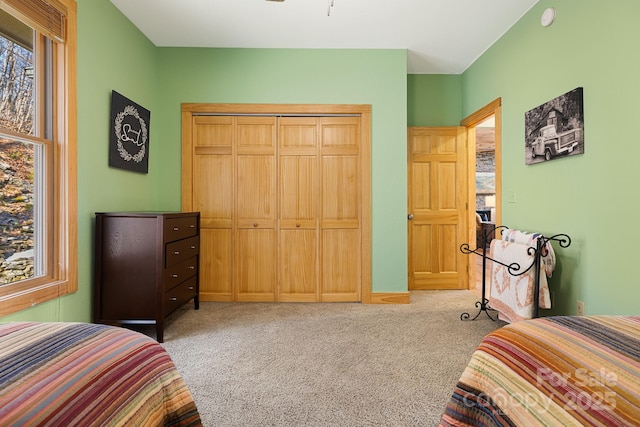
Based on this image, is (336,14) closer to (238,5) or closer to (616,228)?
(238,5)

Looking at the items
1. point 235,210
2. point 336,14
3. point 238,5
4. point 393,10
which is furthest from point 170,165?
point 393,10

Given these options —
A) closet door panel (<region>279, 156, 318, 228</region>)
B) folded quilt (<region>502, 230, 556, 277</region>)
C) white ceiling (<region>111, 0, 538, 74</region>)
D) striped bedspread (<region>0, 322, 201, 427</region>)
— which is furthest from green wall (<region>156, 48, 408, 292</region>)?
striped bedspread (<region>0, 322, 201, 427</region>)

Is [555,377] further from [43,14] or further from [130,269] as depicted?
[43,14]

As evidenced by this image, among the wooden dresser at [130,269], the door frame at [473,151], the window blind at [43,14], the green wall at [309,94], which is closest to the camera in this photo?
the window blind at [43,14]

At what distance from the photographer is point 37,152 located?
2.09m

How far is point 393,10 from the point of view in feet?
9.03

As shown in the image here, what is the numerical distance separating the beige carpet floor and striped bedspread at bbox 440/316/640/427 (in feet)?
1.98

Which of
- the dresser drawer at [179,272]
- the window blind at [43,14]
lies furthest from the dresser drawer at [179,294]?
the window blind at [43,14]

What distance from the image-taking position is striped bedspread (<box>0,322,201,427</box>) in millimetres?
684

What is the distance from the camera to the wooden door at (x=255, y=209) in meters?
3.44

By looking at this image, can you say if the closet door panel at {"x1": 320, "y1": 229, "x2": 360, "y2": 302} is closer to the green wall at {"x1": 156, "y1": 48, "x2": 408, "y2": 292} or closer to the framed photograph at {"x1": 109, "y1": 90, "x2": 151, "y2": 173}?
the green wall at {"x1": 156, "y1": 48, "x2": 408, "y2": 292}

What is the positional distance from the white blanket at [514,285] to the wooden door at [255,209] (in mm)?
2104

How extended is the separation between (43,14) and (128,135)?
103 centimetres

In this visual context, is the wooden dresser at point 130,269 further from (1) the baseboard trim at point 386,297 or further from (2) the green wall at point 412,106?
(1) the baseboard trim at point 386,297
